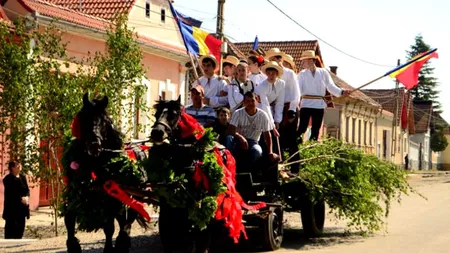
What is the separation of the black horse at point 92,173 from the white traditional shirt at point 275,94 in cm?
367

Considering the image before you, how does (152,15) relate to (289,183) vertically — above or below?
above

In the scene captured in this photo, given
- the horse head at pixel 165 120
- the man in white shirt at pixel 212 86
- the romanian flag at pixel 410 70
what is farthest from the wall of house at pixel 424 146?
the horse head at pixel 165 120

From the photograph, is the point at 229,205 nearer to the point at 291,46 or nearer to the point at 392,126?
the point at 291,46

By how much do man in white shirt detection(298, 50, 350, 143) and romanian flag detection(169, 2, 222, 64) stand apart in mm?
3671

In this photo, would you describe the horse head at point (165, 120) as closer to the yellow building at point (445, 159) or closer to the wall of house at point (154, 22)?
the wall of house at point (154, 22)

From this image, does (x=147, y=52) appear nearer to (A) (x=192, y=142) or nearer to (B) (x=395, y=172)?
(B) (x=395, y=172)

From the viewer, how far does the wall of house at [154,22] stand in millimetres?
25438

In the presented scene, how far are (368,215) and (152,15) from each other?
614 inches

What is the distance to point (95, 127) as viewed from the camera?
8.91 m

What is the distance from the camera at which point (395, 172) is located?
13.4 m

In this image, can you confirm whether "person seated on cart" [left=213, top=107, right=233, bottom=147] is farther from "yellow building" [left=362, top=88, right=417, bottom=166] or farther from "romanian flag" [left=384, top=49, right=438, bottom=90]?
"yellow building" [left=362, top=88, right=417, bottom=166]

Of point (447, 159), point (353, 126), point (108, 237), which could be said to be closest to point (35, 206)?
point (108, 237)

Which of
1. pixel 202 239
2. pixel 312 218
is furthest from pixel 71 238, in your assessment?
pixel 312 218

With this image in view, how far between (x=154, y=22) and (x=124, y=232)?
17.6m
